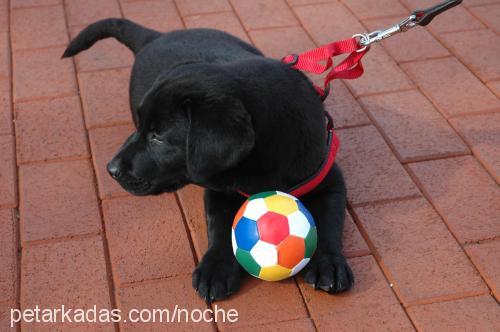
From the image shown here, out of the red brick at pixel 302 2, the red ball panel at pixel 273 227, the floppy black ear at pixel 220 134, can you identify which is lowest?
the red brick at pixel 302 2

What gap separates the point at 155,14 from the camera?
4672 millimetres

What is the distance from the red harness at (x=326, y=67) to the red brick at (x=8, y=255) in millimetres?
953

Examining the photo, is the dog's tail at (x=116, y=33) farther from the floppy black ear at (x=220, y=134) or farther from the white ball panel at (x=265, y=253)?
the white ball panel at (x=265, y=253)

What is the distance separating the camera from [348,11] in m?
4.69

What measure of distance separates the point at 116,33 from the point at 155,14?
3.30 feet

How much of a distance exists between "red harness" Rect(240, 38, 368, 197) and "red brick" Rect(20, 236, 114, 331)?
2.16 ft

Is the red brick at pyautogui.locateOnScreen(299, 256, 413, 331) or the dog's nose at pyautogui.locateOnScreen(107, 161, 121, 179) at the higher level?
the dog's nose at pyautogui.locateOnScreen(107, 161, 121, 179)

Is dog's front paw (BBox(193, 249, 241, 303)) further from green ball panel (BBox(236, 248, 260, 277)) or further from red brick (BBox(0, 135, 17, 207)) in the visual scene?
red brick (BBox(0, 135, 17, 207))

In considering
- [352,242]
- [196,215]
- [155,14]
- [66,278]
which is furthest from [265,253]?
[155,14]

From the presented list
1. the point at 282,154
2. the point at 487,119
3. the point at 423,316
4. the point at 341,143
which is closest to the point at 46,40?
the point at 341,143

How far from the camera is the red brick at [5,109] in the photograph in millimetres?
3621

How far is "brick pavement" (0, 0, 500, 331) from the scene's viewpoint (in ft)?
8.58

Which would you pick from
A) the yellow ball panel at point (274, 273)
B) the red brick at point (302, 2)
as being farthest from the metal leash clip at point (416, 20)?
the red brick at point (302, 2)

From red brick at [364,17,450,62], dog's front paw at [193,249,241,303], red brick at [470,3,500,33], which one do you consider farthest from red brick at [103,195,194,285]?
red brick at [470,3,500,33]
